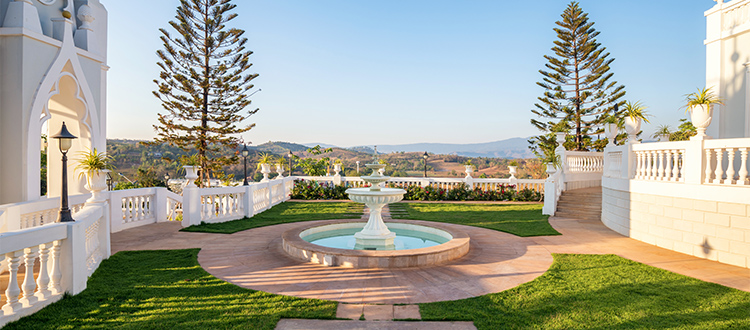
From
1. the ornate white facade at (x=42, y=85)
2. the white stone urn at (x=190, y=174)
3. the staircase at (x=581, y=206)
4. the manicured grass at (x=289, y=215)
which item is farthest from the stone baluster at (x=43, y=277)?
the staircase at (x=581, y=206)

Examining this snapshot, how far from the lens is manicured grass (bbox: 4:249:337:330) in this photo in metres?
3.09

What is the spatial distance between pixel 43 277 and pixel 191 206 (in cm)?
462

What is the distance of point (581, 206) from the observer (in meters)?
10.5

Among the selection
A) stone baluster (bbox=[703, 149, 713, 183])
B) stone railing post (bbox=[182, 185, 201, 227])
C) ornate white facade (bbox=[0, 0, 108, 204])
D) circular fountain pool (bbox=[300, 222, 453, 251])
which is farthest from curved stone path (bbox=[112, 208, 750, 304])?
ornate white facade (bbox=[0, 0, 108, 204])

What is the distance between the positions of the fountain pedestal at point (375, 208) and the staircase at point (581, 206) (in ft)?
20.0

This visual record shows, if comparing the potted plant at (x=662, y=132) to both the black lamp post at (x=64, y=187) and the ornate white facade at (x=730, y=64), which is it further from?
the black lamp post at (x=64, y=187)

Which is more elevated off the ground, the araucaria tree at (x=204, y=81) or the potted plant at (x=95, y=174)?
the araucaria tree at (x=204, y=81)

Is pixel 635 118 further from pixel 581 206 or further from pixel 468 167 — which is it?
pixel 468 167

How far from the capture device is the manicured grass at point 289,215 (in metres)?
7.87

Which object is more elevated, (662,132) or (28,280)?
(662,132)

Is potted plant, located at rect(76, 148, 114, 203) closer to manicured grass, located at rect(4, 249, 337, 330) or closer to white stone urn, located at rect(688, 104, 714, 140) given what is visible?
manicured grass, located at rect(4, 249, 337, 330)

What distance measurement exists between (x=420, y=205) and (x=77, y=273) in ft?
33.1

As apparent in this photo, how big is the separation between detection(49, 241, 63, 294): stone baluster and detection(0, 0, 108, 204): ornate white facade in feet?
12.1

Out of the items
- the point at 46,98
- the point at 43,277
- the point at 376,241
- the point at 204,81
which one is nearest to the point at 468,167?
the point at 376,241
